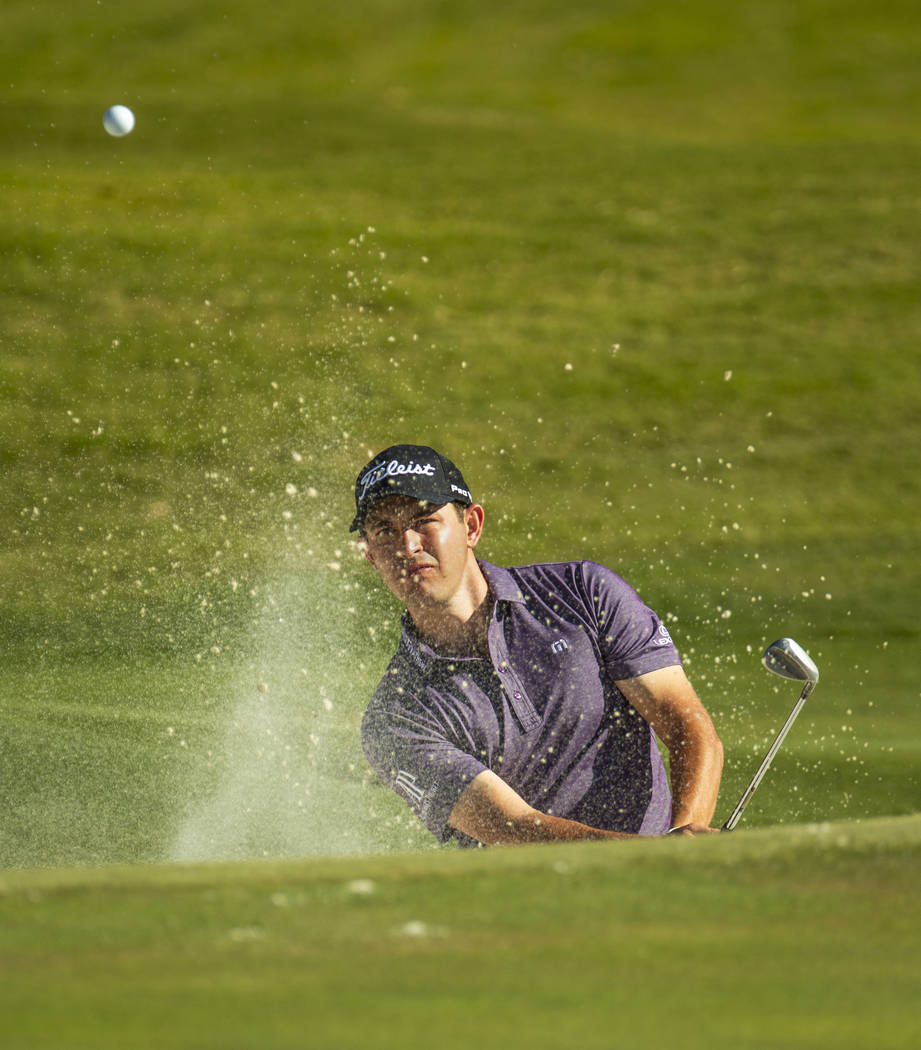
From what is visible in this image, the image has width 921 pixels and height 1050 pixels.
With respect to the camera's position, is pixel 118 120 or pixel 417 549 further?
pixel 118 120

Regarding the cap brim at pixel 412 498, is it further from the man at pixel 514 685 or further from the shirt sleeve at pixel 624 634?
the shirt sleeve at pixel 624 634

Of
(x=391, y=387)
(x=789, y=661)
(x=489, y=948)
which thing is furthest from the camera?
(x=391, y=387)

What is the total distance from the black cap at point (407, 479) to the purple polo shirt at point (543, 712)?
0.32 metres

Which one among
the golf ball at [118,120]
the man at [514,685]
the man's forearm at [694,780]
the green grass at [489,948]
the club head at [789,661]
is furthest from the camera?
the golf ball at [118,120]

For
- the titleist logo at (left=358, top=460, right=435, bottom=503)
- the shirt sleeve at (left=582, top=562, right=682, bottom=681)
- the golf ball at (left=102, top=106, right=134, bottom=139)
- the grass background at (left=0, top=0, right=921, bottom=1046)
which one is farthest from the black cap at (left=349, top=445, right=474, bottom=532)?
the golf ball at (left=102, top=106, right=134, bottom=139)

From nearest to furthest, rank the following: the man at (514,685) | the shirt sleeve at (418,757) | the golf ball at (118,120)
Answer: the shirt sleeve at (418,757)
the man at (514,685)
the golf ball at (118,120)

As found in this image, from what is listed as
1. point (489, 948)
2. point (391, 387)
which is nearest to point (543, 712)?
point (489, 948)

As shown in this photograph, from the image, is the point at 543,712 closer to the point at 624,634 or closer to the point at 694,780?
the point at 624,634

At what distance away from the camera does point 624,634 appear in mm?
3949

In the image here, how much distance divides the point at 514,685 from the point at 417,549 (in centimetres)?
44

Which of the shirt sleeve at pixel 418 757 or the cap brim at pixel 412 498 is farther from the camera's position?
the cap brim at pixel 412 498

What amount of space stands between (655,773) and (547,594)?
0.55 m

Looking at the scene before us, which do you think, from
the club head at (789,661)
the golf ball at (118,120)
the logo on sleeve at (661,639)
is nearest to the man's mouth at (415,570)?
the logo on sleeve at (661,639)

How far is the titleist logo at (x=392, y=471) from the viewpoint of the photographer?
4000 mm
